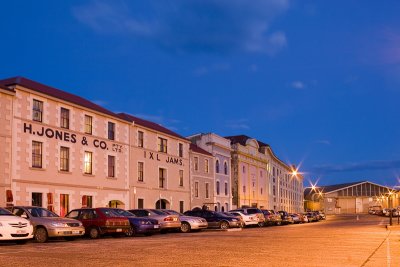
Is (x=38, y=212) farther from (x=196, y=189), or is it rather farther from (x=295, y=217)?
(x=295, y=217)

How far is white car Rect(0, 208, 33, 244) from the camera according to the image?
19.7 m

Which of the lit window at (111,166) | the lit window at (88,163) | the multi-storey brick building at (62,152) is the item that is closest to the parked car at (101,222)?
the multi-storey brick building at (62,152)

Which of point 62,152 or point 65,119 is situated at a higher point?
point 65,119

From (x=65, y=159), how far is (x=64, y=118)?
9.02 feet

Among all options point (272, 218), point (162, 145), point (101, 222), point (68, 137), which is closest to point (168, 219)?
point (101, 222)

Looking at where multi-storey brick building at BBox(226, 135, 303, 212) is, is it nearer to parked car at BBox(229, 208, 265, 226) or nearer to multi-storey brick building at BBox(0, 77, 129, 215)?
parked car at BBox(229, 208, 265, 226)

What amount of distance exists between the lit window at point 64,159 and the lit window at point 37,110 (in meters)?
2.94

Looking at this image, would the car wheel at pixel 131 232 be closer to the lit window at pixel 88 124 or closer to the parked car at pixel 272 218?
the lit window at pixel 88 124

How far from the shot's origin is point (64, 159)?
1432 inches

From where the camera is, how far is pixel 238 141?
7750cm

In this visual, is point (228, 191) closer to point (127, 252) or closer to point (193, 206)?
point (193, 206)

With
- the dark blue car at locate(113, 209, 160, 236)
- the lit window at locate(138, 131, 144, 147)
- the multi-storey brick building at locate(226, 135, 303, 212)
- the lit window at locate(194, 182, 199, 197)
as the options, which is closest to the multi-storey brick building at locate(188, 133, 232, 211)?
the multi-storey brick building at locate(226, 135, 303, 212)

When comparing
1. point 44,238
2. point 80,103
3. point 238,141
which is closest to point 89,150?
point 80,103

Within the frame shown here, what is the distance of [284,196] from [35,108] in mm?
74087
